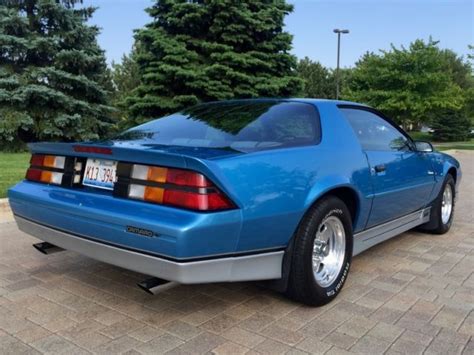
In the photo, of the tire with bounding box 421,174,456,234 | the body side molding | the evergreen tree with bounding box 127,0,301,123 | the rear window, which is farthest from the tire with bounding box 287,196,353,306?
the evergreen tree with bounding box 127,0,301,123

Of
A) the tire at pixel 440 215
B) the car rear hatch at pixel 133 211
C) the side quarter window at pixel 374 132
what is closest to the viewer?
the car rear hatch at pixel 133 211

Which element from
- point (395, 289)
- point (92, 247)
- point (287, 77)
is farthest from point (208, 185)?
point (287, 77)

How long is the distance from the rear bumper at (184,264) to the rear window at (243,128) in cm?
67

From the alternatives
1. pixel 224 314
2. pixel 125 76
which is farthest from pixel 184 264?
pixel 125 76

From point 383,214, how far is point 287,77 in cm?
1080

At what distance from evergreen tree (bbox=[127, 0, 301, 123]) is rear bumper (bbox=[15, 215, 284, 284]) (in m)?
10.8

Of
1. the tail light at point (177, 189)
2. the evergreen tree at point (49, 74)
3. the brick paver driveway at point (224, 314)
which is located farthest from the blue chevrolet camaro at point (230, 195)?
the evergreen tree at point (49, 74)

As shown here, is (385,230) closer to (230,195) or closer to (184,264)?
(230,195)

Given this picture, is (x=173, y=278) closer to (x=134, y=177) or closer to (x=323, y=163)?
(x=134, y=177)

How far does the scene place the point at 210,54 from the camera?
1348cm

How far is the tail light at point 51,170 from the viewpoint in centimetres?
297

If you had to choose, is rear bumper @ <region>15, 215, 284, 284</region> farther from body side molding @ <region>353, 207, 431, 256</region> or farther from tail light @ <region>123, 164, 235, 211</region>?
body side molding @ <region>353, 207, 431, 256</region>

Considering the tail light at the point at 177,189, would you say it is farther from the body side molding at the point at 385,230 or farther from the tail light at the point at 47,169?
the body side molding at the point at 385,230

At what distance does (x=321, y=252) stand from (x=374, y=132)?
131 cm
